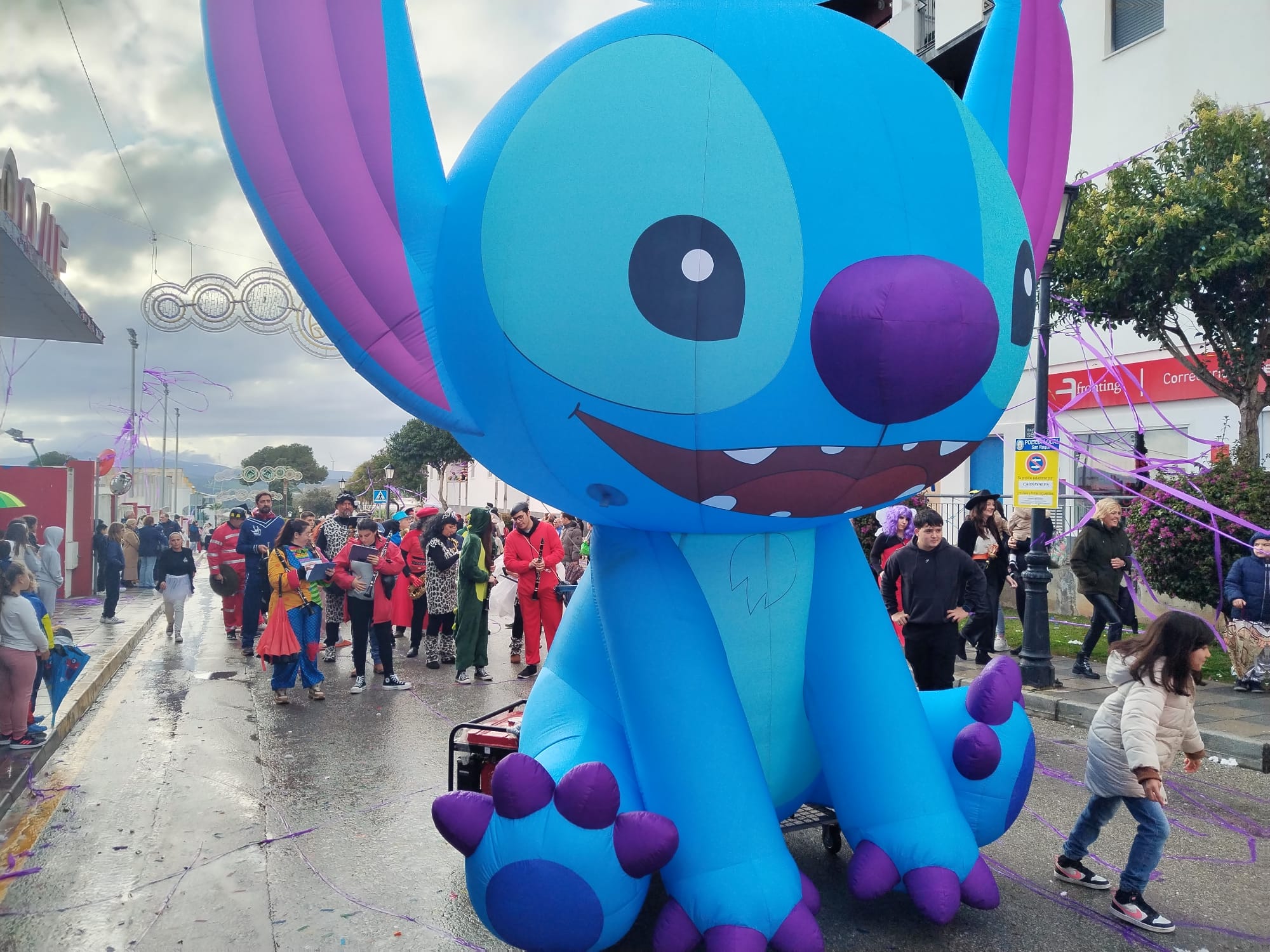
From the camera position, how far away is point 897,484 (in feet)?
11.7

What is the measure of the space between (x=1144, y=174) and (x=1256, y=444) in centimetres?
366

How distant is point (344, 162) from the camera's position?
11.2 ft

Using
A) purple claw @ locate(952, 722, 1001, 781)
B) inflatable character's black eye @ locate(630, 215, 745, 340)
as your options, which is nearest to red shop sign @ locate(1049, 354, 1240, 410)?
purple claw @ locate(952, 722, 1001, 781)

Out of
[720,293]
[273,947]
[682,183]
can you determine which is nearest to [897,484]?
[720,293]

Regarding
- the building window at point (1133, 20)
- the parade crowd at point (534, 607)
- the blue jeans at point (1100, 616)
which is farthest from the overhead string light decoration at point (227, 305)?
the building window at point (1133, 20)

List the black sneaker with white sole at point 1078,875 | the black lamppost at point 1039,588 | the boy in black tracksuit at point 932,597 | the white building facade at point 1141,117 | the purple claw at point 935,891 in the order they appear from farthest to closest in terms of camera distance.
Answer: the white building facade at point 1141,117
the black lamppost at point 1039,588
the boy in black tracksuit at point 932,597
the black sneaker with white sole at point 1078,875
the purple claw at point 935,891

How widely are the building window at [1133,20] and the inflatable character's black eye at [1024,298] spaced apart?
18.0 m

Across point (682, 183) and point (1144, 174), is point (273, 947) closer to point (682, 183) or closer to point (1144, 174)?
point (682, 183)

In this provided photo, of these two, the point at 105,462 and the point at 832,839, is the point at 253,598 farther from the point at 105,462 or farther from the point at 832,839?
the point at 105,462

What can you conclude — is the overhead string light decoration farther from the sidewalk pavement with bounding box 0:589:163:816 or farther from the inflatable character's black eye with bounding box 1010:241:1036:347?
the inflatable character's black eye with bounding box 1010:241:1036:347

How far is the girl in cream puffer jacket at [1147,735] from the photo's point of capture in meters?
3.96

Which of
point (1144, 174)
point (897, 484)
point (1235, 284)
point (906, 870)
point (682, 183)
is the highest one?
point (1144, 174)

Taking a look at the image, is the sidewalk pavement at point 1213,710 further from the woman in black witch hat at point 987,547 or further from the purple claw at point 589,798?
the purple claw at point 589,798

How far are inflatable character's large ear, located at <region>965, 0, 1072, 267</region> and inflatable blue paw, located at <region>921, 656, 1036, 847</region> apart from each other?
6.41ft
